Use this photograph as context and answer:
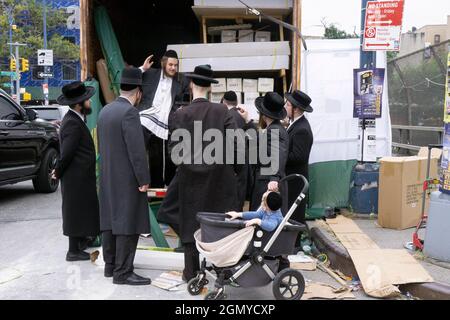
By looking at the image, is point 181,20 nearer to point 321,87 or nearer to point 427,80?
point 321,87

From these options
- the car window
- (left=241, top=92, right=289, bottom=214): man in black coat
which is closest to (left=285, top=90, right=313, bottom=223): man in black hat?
(left=241, top=92, right=289, bottom=214): man in black coat

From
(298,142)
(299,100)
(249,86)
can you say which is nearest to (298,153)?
(298,142)

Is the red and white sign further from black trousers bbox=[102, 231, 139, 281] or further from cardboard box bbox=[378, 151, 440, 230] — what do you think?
black trousers bbox=[102, 231, 139, 281]

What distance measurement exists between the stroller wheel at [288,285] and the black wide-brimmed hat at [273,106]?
1.66 meters

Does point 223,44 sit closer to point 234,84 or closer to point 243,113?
point 234,84

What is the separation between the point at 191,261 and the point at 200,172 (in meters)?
0.89

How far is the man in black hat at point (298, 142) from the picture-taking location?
5.59 meters

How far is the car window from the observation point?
334 inches

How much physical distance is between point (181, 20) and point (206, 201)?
4859mm

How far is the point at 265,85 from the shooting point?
6.52 meters

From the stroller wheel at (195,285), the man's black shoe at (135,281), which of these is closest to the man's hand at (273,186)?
the stroller wheel at (195,285)

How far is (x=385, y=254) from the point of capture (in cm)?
504

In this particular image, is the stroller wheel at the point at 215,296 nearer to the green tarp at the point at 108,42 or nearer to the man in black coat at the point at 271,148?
the man in black coat at the point at 271,148
